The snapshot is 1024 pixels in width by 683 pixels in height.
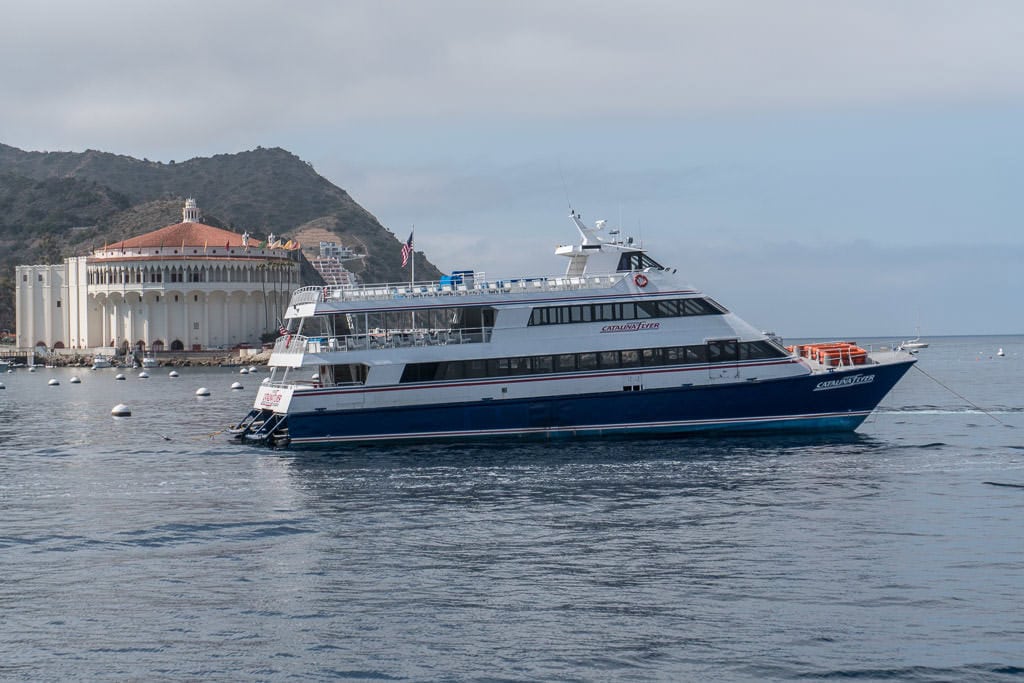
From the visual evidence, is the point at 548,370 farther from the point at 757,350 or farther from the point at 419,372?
the point at 757,350

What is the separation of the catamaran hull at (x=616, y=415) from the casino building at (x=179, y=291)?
119 m

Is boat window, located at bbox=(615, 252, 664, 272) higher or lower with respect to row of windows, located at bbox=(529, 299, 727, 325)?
higher

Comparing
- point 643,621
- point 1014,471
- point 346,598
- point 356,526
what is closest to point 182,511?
point 356,526

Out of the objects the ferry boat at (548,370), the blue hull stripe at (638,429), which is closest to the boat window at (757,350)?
the ferry boat at (548,370)

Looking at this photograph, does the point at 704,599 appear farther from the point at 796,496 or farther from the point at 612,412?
the point at 612,412

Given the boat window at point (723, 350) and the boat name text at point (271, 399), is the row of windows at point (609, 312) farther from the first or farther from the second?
the boat name text at point (271, 399)

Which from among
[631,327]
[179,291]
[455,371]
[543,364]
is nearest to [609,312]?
[631,327]

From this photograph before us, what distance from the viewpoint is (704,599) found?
21984 millimetres

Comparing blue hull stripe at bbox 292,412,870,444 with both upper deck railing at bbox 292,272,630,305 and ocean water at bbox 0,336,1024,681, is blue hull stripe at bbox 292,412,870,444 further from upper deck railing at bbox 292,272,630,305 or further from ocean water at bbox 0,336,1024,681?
upper deck railing at bbox 292,272,630,305

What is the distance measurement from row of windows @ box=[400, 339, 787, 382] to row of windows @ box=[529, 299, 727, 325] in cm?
130

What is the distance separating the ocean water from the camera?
19.1 metres

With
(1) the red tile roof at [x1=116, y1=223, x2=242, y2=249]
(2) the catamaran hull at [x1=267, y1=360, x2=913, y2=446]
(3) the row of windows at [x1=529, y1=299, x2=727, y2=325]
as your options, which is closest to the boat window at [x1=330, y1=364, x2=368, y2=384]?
(2) the catamaran hull at [x1=267, y1=360, x2=913, y2=446]

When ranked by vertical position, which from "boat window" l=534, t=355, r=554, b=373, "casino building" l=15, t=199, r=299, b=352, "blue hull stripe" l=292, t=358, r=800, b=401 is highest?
"casino building" l=15, t=199, r=299, b=352

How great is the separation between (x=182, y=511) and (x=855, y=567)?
1750 centimetres
